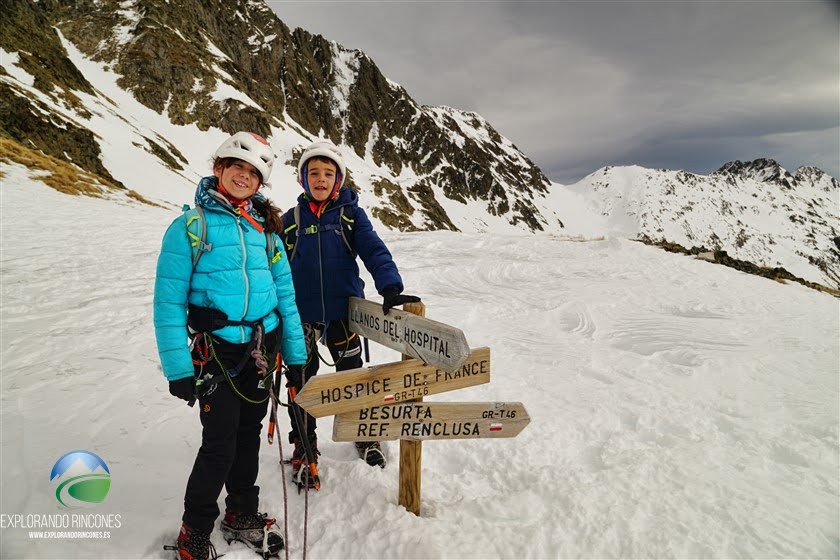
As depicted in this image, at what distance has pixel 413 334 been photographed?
114 inches

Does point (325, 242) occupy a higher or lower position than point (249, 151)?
lower

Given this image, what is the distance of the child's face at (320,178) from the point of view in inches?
139

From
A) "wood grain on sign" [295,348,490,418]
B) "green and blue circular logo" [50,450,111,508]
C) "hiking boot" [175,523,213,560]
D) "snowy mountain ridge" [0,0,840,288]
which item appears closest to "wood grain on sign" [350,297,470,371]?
"wood grain on sign" [295,348,490,418]

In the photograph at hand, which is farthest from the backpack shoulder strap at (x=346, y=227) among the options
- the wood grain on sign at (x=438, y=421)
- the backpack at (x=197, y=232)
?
the wood grain on sign at (x=438, y=421)

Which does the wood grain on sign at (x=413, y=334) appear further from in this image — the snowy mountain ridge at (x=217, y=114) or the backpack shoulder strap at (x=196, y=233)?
the snowy mountain ridge at (x=217, y=114)

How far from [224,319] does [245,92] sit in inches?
3150

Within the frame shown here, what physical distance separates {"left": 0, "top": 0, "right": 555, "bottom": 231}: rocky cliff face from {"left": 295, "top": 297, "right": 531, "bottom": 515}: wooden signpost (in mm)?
33228

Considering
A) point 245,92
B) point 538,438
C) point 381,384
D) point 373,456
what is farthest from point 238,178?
point 245,92

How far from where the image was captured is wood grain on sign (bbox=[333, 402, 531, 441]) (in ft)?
9.89

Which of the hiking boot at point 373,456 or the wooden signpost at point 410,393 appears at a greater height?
the wooden signpost at point 410,393

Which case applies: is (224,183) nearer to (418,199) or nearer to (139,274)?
(139,274)

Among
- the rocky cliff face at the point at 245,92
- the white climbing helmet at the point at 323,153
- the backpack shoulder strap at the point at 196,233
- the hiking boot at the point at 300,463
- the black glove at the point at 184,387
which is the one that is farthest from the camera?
the rocky cliff face at the point at 245,92

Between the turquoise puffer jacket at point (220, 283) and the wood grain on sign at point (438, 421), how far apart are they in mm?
755

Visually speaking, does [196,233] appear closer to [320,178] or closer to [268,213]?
[268,213]
